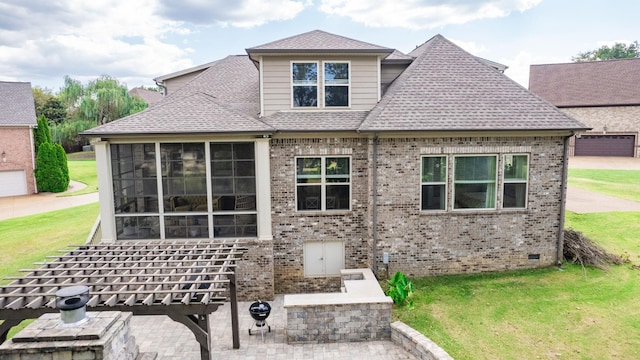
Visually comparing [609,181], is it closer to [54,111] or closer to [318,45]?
[318,45]

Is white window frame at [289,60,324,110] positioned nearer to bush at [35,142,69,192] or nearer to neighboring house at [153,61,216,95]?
neighboring house at [153,61,216,95]

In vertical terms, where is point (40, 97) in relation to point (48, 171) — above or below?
above

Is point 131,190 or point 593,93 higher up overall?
point 593,93

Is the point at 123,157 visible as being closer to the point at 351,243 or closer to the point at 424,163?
the point at 351,243

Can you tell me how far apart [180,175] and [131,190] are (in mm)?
1342

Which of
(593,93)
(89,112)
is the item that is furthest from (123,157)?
(593,93)

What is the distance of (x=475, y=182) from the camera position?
32.2 feet

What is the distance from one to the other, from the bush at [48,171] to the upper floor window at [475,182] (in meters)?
28.0

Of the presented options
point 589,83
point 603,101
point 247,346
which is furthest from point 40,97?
point 603,101

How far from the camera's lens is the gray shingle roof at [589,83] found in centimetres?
3161

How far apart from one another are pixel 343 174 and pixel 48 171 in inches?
1023

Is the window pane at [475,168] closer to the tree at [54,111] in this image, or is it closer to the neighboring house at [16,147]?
the neighboring house at [16,147]

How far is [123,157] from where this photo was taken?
9.24 meters

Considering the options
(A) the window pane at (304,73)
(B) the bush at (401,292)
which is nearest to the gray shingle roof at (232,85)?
(A) the window pane at (304,73)
